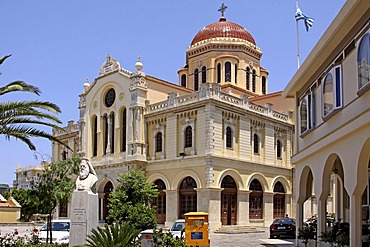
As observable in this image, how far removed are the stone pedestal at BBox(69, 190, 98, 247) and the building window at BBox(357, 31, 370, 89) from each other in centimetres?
877

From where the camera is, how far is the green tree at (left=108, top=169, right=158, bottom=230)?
26.9 meters

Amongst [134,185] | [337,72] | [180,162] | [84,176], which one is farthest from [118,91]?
[337,72]

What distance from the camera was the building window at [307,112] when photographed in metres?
17.8

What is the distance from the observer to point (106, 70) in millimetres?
43125

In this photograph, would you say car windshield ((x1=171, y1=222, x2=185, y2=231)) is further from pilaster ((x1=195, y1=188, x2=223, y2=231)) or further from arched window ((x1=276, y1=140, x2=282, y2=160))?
arched window ((x1=276, y1=140, x2=282, y2=160))

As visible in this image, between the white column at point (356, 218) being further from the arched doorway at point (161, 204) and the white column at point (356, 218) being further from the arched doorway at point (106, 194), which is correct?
the arched doorway at point (106, 194)

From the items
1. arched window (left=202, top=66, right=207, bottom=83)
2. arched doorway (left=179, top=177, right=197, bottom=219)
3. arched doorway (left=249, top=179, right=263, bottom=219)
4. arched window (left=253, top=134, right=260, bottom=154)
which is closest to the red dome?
arched window (left=202, top=66, right=207, bottom=83)

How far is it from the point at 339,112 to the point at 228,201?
22.4 metres

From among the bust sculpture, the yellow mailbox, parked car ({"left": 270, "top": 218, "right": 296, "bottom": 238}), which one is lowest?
parked car ({"left": 270, "top": 218, "right": 296, "bottom": 238})

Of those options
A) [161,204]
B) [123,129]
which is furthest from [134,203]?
[123,129]

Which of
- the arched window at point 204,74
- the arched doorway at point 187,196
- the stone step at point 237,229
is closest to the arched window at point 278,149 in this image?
the stone step at point 237,229

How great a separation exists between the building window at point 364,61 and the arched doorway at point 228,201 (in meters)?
23.7

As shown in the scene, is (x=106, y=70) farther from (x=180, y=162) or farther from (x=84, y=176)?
(x=84, y=176)

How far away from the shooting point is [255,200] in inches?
1513
